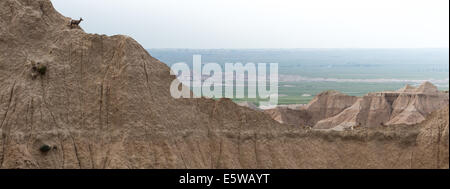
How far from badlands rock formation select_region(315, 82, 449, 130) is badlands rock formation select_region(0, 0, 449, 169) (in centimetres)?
4379

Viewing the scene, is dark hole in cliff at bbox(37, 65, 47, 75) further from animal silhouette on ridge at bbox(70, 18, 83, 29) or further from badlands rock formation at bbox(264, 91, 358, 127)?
badlands rock formation at bbox(264, 91, 358, 127)

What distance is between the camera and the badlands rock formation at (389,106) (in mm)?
91125

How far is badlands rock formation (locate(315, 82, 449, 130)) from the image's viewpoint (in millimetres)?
91125

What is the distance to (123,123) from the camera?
42156mm

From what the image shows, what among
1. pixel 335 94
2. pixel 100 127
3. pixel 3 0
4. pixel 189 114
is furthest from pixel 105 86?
pixel 335 94

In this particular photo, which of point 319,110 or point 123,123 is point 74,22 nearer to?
point 123,123

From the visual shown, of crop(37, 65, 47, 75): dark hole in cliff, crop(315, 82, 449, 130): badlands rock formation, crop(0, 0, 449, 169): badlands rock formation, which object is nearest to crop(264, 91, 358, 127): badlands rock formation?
crop(315, 82, 449, 130): badlands rock formation

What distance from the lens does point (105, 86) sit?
143 ft

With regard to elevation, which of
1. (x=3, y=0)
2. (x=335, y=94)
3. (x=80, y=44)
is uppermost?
(x=3, y=0)

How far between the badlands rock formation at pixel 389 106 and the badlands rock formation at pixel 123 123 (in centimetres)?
4379

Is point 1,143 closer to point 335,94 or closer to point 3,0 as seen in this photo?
point 3,0

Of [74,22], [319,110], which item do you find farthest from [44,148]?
[319,110]
